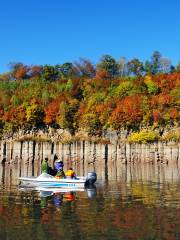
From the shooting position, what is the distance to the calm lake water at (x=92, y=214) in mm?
28703

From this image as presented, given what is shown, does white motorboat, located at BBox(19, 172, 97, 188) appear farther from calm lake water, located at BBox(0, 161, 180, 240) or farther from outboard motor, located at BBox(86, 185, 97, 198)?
calm lake water, located at BBox(0, 161, 180, 240)

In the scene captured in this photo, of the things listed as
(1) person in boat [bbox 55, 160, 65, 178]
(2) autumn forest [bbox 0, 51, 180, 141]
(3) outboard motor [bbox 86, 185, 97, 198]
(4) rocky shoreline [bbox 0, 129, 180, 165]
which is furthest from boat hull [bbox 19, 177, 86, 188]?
(2) autumn forest [bbox 0, 51, 180, 141]

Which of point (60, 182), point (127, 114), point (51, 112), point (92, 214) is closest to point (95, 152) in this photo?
point (127, 114)

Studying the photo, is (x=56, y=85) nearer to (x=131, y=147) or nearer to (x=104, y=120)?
(x=104, y=120)

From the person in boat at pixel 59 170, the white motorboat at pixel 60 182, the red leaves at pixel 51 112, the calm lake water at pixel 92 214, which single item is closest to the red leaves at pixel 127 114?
the red leaves at pixel 51 112

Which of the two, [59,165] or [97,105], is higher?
[97,105]

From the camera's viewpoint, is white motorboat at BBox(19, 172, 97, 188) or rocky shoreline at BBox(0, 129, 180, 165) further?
rocky shoreline at BBox(0, 129, 180, 165)

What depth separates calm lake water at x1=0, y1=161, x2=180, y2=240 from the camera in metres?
28.7

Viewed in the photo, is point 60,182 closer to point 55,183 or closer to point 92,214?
point 55,183

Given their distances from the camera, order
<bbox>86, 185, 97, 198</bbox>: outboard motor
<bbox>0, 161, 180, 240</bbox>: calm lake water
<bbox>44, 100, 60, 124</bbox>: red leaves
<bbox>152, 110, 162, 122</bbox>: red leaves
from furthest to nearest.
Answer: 1. <bbox>44, 100, 60, 124</bbox>: red leaves
2. <bbox>152, 110, 162, 122</bbox>: red leaves
3. <bbox>86, 185, 97, 198</bbox>: outboard motor
4. <bbox>0, 161, 180, 240</bbox>: calm lake water

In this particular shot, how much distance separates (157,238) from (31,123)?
110947 mm

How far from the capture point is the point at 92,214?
3475 cm

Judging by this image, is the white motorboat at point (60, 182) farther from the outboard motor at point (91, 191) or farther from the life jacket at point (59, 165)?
the life jacket at point (59, 165)

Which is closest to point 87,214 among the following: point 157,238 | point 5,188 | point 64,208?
point 64,208
